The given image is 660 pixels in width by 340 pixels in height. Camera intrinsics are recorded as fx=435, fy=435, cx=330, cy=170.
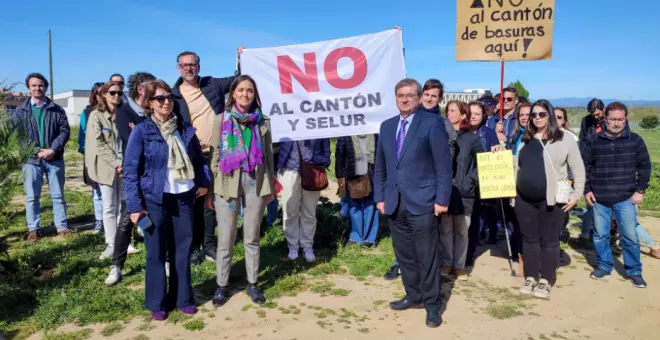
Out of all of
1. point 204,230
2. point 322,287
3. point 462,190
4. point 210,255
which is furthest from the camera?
point 204,230

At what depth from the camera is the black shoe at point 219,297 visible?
4441 millimetres

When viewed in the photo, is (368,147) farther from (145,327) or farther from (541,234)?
(145,327)

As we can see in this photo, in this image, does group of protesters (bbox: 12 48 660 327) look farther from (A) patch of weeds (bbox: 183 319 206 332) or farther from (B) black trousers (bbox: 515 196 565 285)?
(A) patch of weeds (bbox: 183 319 206 332)

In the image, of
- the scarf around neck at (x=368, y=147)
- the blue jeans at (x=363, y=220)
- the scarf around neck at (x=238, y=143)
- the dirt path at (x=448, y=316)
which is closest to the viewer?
the dirt path at (x=448, y=316)

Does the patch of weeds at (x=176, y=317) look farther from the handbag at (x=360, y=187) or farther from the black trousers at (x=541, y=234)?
the black trousers at (x=541, y=234)

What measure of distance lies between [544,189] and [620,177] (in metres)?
1.25

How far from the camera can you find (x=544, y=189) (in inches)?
185

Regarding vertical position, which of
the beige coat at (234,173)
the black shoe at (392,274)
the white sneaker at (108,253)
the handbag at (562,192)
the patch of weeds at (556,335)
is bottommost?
the patch of weeds at (556,335)

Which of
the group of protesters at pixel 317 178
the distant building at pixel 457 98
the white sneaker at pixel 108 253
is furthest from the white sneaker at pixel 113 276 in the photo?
the distant building at pixel 457 98

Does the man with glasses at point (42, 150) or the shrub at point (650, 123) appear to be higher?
the shrub at point (650, 123)

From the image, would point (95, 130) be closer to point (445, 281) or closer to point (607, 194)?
point (445, 281)

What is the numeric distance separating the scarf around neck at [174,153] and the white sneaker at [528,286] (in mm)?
3852

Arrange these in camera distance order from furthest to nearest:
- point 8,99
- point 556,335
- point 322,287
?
point 322,287 < point 8,99 < point 556,335

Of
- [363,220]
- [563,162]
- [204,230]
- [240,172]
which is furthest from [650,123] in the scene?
[240,172]
